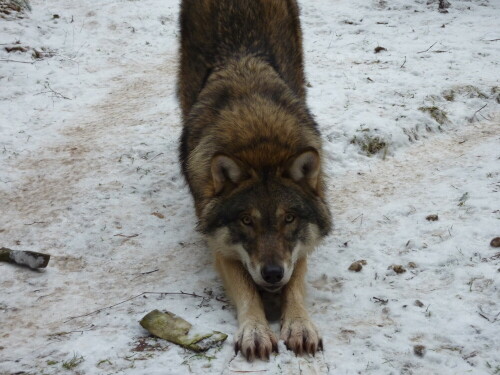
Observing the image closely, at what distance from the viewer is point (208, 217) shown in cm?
432

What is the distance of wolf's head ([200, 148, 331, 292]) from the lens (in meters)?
3.81

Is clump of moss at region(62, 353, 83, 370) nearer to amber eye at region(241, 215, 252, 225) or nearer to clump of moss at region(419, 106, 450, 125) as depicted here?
amber eye at region(241, 215, 252, 225)

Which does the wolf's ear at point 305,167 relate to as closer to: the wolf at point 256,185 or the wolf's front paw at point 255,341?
the wolf at point 256,185

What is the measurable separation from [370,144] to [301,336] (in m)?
3.97

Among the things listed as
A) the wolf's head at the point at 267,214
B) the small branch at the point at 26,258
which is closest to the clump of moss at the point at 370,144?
the wolf's head at the point at 267,214

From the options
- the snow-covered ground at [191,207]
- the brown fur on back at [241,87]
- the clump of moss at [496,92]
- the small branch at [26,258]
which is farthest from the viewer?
the clump of moss at [496,92]

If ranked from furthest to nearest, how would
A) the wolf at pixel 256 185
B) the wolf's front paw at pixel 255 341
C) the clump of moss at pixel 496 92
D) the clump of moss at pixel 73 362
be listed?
the clump of moss at pixel 496 92, the wolf at pixel 256 185, the wolf's front paw at pixel 255 341, the clump of moss at pixel 73 362

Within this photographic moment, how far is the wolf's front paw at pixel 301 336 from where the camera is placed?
3.59 metres

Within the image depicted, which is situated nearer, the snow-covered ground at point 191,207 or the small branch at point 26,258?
the snow-covered ground at point 191,207

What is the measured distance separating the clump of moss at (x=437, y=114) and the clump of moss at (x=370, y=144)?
1.13 meters

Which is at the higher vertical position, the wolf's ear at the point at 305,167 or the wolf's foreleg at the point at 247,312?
the wolf's ear at the point at 305,167

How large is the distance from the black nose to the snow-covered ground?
0.51 meters

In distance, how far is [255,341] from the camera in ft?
11.6

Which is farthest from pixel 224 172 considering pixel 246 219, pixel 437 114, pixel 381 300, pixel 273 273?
pixel 437 114
